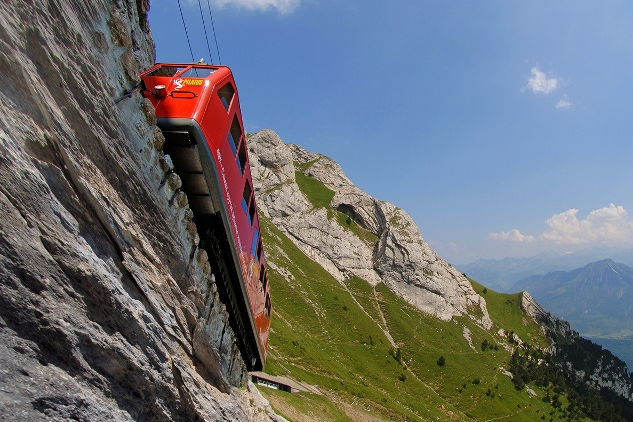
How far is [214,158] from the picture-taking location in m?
10.1

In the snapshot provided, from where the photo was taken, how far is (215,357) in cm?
1293

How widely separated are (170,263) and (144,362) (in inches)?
112

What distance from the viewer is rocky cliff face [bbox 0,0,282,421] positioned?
505cm

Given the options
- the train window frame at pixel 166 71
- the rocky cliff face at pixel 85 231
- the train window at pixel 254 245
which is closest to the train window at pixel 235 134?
the train window frame at pixel 166 71

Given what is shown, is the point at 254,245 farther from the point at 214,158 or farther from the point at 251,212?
the point at 214,158

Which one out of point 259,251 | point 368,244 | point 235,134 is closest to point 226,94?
point 235,134

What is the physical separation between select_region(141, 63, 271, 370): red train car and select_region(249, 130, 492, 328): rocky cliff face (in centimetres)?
10973

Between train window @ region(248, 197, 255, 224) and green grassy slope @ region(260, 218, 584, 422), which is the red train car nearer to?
train window @ region(248, 197, 255, 224)

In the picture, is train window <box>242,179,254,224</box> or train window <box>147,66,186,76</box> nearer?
train window <box>147,66,186,76</box>

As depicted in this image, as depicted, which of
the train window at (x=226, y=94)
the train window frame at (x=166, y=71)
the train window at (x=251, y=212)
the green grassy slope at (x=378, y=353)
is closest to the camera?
the train window frame at (x=166, y=71)

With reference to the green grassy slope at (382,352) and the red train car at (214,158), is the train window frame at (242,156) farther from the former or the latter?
the green grassy slope at (382,352)

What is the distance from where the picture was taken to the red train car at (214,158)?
9.66m

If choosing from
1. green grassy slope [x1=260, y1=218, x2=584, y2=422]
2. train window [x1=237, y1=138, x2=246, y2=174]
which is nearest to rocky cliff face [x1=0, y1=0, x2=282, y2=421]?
train window [x1=237, y1=138, x2=246, y2=174]

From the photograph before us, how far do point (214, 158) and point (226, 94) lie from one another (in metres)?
2.61
